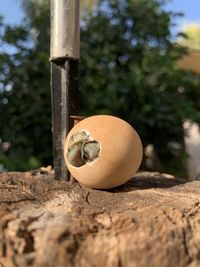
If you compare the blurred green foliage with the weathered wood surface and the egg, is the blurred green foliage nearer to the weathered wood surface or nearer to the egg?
the egg

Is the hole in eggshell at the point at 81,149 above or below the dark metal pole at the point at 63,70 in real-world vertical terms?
below

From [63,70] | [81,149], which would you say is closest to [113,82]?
[63,70]

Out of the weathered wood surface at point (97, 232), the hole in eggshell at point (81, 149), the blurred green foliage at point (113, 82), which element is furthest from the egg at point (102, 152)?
the blurred green foliage at point (113, 82)

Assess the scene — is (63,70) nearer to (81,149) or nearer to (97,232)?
(81,149)

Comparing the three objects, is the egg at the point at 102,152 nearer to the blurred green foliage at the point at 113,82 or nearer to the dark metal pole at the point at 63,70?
the dark metal pole at the point at 63,70

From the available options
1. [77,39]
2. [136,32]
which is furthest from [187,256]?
[136,32]

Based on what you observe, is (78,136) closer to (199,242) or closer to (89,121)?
(89,121)
